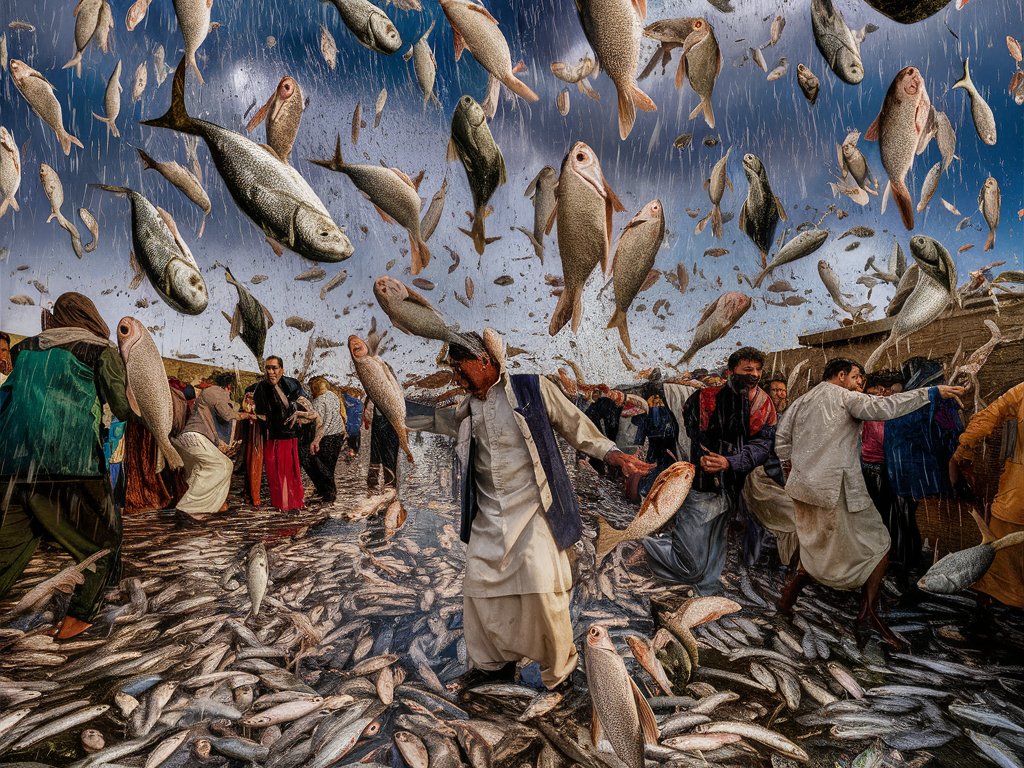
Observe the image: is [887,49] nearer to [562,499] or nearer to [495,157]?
[495,157]

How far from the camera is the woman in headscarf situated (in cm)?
200

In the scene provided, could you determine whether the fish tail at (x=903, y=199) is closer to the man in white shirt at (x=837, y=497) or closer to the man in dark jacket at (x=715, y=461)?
the man in white shirt at (x=837, y=497)

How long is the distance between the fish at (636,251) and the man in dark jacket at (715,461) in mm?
694

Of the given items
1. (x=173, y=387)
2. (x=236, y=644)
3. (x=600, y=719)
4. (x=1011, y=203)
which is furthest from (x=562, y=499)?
(x=1011, y=203)

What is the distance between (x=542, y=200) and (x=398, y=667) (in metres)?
2.12

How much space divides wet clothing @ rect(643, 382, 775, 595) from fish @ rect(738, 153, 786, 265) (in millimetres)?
739

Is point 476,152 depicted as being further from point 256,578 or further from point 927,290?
point 927,290

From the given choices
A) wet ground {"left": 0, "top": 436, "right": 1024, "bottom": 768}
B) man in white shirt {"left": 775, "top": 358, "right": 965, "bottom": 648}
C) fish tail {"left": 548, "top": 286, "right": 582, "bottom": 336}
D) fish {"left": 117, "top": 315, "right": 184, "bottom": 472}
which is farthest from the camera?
man in white shirt {"left": 775, "top": 358, "right": 965, "bottom": 648}

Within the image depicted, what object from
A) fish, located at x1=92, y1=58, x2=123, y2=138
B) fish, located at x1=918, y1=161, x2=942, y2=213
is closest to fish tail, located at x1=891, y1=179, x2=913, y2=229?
fish, located at x1=918, y1=161, x2=942, y2=213

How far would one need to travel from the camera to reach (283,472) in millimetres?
3143

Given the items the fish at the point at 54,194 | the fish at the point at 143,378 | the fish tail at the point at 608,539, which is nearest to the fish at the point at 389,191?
the fish at the point at 143,378

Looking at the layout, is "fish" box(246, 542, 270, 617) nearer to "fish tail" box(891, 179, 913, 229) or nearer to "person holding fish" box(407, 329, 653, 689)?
"person holding fish" box(407, 329, 653, 689)

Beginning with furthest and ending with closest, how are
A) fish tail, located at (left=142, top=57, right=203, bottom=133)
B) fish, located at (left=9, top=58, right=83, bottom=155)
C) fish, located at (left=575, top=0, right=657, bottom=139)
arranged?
fish, located at (left=9, top=58, right=83, bottom=155)
fish, located at (left=575, top=0, right=657, bottom=139)
fish tail, located at (left=142, top=57, right=203, bottom=133)

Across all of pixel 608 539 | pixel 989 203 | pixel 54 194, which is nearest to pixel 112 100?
pixel 54 194
